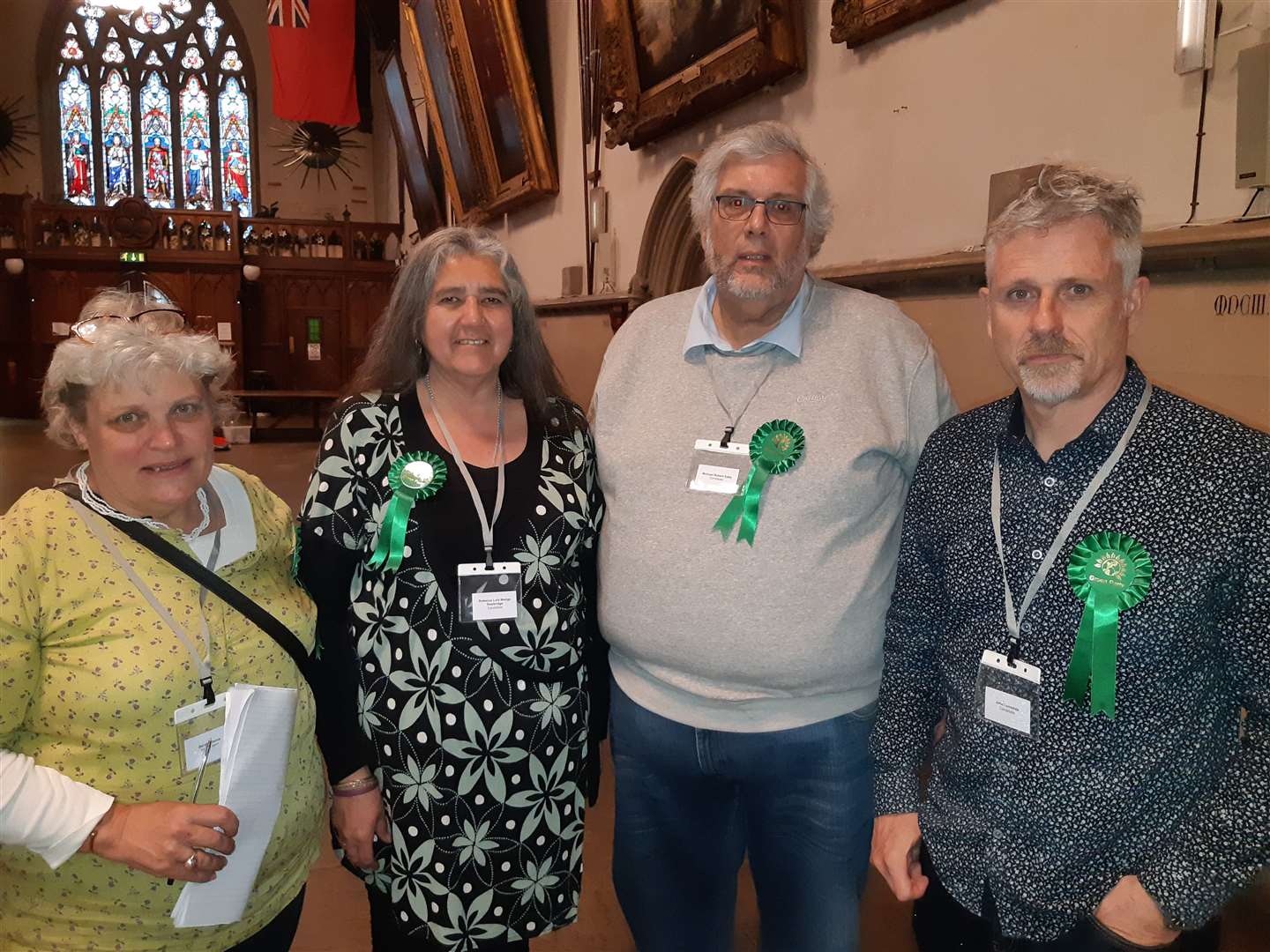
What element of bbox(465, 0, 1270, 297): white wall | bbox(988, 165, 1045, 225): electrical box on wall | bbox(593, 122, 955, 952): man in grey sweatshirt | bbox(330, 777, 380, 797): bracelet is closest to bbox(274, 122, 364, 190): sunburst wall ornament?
bbox(465, 0, 1270, 297): white wall

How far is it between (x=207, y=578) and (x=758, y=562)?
1.00m

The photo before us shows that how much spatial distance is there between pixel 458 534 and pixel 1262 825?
1.36 metres

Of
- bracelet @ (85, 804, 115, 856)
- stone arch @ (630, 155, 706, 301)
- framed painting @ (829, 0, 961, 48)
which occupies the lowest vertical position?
bracelet @ (85, 804, 115, 856)

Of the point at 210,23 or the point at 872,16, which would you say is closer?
the point at 872,16

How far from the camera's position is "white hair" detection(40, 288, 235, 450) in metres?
1.56

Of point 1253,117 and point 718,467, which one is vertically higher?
point 1253,117

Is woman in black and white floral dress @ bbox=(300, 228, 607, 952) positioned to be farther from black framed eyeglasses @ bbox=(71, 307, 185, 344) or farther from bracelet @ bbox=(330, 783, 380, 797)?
black framed eyeglasses @ bbox=(71, 307, 185, 344)

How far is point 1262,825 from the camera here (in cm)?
118

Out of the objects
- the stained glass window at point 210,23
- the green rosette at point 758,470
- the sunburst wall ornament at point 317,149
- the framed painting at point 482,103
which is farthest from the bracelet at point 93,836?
the stained glass window at point 210,23

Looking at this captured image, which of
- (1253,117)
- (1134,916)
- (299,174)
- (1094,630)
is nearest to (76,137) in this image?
(299,174)

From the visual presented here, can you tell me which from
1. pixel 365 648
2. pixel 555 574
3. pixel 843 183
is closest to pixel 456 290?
pixel 555 574

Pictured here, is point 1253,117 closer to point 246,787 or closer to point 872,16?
point 872,16

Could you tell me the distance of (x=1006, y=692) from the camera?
53.4 inches

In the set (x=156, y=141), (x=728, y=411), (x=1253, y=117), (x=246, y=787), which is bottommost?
(x=246, y=787)
